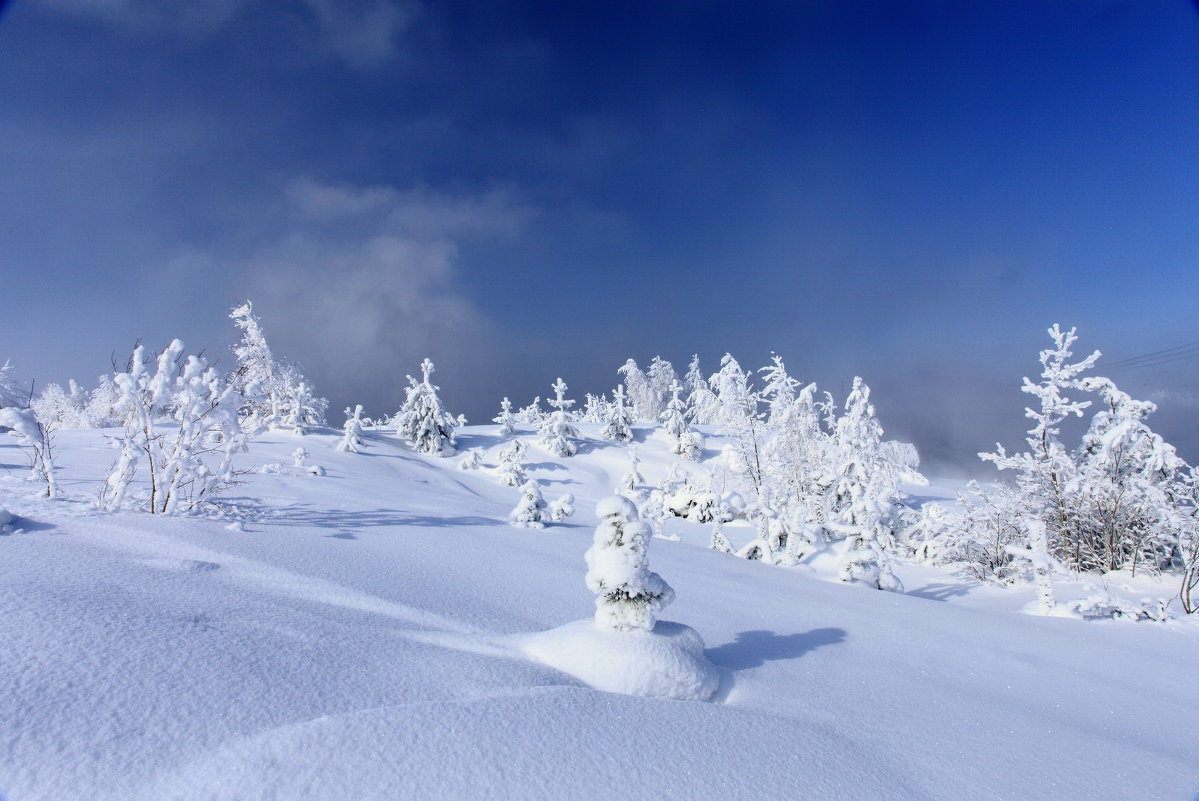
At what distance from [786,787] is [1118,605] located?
976 centimetres

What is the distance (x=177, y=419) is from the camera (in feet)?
23.6

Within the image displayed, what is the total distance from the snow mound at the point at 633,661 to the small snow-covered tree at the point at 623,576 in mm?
104

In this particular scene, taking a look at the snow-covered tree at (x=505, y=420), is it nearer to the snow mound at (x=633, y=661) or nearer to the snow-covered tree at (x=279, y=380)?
the snow-covered tree at (x=279, y=380)

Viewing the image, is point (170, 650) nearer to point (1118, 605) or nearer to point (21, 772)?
point (21, 772)

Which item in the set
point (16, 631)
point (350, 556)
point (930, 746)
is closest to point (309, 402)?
point (350, 556)

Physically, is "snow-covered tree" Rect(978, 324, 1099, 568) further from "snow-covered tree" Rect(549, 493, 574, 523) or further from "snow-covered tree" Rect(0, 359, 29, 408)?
"snow-covered tree" Rect(0, 359, 29, 408)

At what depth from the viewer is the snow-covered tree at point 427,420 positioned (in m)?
34.1

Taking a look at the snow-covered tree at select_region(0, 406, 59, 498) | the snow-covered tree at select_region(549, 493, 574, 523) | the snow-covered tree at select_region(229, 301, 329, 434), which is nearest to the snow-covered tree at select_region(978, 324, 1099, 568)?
the snow-covered tree at select_region(549, 493, 574, 523)

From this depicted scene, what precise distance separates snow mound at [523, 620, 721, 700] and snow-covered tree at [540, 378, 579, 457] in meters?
32.3

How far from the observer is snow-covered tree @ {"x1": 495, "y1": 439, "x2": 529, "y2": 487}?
94.0ft

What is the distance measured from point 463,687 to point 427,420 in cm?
3251

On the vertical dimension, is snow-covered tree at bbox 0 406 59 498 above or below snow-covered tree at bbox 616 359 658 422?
below

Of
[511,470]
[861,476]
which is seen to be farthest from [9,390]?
[861,476]

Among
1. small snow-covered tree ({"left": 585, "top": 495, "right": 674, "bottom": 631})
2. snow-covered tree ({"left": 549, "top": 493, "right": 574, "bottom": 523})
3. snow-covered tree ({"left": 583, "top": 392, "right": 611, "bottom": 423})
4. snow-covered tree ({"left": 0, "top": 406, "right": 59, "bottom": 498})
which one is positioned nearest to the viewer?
small snow-covered tree ({"left": 585, "top": 495, "right": 674, "bottom": 631})
